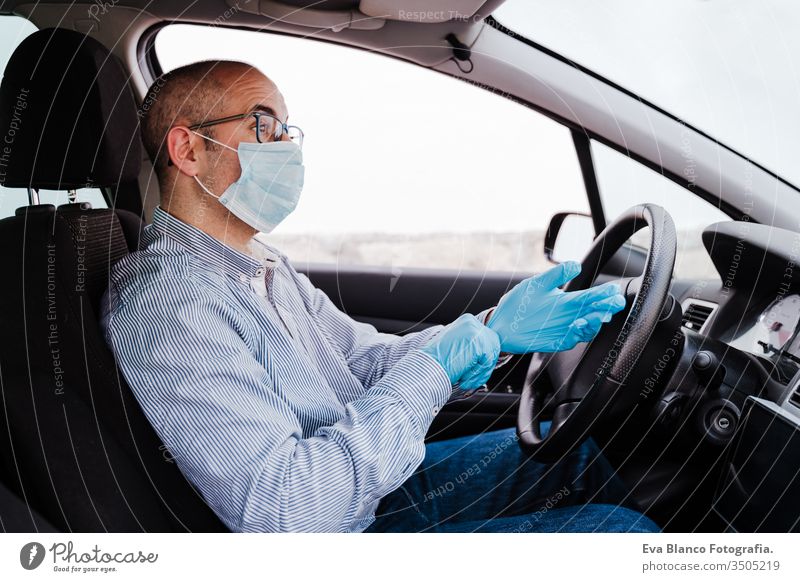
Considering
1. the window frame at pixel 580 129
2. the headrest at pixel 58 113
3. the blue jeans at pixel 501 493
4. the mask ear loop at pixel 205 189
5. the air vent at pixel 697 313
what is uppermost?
the window frame at pixel 580 129

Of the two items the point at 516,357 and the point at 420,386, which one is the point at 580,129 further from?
the point at 420,386

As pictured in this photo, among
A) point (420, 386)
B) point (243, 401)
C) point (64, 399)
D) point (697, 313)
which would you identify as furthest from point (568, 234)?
point (64, 399)

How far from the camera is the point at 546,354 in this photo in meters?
1.51

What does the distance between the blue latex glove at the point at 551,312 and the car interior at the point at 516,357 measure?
4 cm

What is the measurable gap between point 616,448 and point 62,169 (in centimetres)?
114

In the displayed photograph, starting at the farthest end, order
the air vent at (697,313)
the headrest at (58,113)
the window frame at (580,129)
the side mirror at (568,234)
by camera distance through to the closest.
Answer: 1. the side mirror at (568,234)
2. the window frame at (580,129)
3. the air vent at (697,313)
4. the headrest at (58,113)

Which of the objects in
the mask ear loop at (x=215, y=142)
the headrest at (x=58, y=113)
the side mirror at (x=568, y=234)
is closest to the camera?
the headrest at (x=58, y=113)

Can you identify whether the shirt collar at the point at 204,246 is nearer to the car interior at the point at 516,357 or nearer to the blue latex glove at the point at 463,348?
the car interior at the point at 516,357

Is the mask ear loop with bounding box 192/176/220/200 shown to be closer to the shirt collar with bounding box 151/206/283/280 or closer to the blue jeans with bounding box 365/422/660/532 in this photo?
the shirt collar with bounding box 151/206/283/280

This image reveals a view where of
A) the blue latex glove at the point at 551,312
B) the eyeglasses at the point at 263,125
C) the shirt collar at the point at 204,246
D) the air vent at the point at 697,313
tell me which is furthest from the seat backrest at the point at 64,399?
the air vent at the point at 697,313

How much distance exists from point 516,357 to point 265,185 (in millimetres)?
1063

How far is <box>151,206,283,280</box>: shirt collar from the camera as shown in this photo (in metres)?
1.20

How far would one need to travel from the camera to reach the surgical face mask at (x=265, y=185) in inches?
48.5

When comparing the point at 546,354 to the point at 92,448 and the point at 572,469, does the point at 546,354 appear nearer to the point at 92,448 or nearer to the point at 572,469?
the point at 572,469
